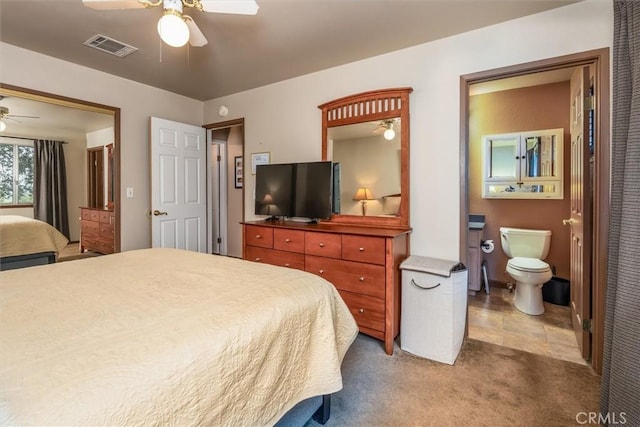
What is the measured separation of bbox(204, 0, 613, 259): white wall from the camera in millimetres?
2088

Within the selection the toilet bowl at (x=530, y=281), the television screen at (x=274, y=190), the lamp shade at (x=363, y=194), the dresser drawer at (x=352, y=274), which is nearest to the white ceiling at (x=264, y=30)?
the television screen at (x=274, y=190)

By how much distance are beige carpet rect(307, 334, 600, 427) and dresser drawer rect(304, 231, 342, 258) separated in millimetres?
777

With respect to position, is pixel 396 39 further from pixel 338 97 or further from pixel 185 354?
pixel 185 354

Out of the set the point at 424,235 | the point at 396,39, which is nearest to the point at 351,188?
the point at 424,235

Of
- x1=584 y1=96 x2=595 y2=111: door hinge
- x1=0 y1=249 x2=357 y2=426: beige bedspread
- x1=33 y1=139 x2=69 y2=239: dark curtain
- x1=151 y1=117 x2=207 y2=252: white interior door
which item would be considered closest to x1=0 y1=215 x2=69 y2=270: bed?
x1=33 y1=139 x2=69 y2=239: dark curtain

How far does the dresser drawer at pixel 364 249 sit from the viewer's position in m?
2.24

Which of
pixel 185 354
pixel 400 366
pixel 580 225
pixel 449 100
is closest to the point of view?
pixel 185 354

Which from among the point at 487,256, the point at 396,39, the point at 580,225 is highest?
the point at 396,39

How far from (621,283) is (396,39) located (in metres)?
2.24

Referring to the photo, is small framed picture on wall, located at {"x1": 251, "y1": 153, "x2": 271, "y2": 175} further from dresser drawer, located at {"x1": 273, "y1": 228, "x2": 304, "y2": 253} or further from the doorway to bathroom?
→ the doorway to bathroom

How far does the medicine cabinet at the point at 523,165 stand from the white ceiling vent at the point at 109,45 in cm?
402

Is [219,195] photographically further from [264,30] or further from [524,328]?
[524,328]

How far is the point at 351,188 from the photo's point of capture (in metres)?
2.92

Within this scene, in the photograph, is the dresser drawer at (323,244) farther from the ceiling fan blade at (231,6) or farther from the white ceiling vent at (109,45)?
the white ceiling vent at (109,45)
